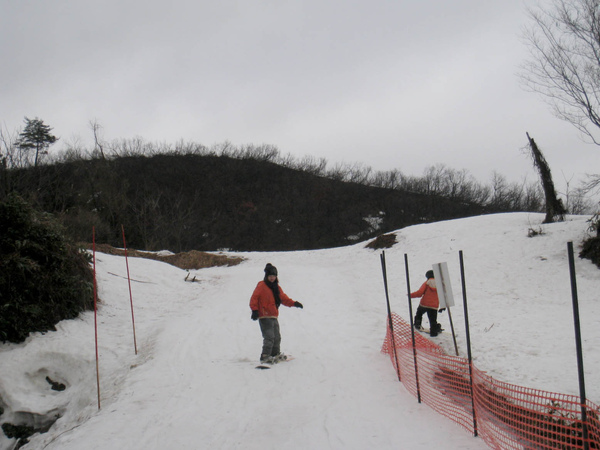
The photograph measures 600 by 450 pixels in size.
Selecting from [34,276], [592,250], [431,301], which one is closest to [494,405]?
[431,301]

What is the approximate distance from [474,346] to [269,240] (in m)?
46.5

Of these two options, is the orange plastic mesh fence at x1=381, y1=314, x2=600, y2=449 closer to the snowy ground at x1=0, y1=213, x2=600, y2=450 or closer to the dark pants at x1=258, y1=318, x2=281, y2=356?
the snowy ground at x1=0, y1=213, x2=600, y2=450

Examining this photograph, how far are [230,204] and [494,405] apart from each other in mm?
59608

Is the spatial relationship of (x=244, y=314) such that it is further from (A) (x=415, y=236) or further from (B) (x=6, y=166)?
(B) (x=6, y=166)

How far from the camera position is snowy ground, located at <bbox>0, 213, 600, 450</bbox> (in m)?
5.39

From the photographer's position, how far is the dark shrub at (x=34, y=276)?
29.8 feet

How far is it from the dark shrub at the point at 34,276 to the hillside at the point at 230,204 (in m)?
29.2

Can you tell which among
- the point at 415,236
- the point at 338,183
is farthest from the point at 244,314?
the point at 338,183

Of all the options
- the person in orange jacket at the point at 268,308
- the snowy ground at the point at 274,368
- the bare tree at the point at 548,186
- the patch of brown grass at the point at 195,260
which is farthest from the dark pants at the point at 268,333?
the bare tree at the point at 548,186

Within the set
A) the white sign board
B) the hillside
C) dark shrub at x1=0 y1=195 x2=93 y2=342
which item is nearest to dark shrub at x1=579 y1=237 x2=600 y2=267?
→ the white sign board

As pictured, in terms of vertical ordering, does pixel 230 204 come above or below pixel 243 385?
above

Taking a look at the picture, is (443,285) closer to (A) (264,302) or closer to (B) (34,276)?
(A) (264,302)

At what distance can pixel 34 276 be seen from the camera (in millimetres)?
9664

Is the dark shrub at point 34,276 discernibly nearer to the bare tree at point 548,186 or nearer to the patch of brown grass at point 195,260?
the patch of brown grass at point 195,260
